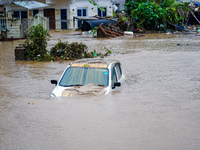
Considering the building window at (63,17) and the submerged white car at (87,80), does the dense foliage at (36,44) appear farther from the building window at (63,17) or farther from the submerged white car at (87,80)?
the building window at (63,17)

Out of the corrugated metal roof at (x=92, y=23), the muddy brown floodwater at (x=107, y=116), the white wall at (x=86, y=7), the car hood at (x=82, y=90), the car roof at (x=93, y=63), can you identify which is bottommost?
the muddy brown floodwater at (x=107, y=116)

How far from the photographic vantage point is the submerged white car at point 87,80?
886 centimetres

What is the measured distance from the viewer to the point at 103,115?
7.61 meters

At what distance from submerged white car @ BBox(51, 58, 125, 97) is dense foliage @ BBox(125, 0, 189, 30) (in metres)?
26.7

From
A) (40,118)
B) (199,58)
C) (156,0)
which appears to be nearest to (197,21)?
(156,0)

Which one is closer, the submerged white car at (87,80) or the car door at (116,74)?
the submerged white car at (87,80)

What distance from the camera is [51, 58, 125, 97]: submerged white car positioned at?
29.1ft

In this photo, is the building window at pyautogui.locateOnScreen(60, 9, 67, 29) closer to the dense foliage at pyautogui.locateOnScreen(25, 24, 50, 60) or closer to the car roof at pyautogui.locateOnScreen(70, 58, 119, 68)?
the dense foliage at pyautogui.locateOnScreen(25, 24, 50, 60)

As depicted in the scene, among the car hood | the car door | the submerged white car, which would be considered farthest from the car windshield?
the car door

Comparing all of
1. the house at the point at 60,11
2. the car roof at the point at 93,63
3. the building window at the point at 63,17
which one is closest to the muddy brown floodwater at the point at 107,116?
the car roof at the point at 93,63

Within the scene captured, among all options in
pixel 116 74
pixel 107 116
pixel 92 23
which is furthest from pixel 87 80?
pixel 92 23

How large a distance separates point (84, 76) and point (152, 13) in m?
27.3

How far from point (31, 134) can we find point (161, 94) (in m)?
4.45

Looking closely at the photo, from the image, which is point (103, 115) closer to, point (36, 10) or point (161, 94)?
point (161, 94)
